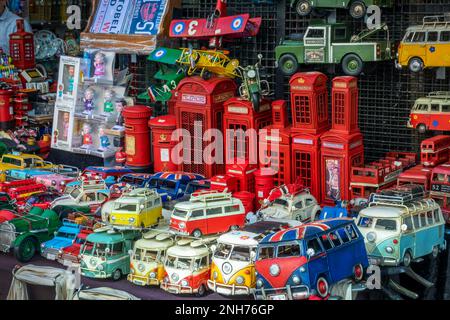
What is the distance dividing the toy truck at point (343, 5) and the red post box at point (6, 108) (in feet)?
20.3

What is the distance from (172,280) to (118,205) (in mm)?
1599

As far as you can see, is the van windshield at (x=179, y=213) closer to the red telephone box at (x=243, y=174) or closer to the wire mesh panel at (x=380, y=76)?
the red telephone box at (x=243, y=174)

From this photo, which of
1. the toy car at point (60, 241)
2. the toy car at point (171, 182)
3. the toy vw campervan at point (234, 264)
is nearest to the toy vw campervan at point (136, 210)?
the toy car at point (60, 241)

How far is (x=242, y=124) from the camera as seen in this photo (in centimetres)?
1386

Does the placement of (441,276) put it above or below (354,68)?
below

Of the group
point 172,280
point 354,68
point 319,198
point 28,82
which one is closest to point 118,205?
point 172,280

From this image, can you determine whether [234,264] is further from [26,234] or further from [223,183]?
[26,234]

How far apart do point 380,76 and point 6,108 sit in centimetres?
729

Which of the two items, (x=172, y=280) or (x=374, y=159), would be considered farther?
(x=374, y=159)

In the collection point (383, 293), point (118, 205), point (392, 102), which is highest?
point (392, 102)

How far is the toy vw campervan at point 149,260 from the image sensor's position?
1118 cm

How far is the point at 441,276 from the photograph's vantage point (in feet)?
35.8
